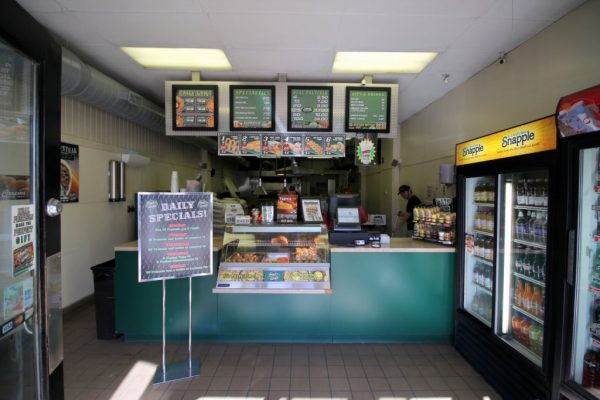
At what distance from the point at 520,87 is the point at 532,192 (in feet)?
4.41

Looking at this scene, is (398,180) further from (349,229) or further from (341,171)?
(341,171)

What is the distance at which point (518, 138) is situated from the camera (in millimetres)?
2480

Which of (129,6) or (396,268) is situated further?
(396,268)

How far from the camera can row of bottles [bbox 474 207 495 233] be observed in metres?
3.14

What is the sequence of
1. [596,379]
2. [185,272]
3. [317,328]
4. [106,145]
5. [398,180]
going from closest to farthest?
[596,379], [185,272], [317,328], [106,145], [398,180]

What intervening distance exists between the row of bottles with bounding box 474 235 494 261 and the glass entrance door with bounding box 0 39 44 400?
11.3ft

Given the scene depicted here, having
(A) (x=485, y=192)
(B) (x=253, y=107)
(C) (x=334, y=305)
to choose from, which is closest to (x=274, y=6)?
(B) (x=253, y=107)

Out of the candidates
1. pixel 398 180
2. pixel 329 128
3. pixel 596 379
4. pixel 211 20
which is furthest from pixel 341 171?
pixel 596 379

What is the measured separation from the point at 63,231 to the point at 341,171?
954 cm

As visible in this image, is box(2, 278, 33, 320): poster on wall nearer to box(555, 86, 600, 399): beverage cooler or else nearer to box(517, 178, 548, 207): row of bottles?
box(555, 86, 600, 399): beverage cooler

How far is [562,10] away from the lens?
9.02ft

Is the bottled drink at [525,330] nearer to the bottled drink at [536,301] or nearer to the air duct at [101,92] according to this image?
the bottled drink at [536,301]

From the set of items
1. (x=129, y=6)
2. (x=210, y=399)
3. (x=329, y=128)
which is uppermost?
(x=129, y=6)

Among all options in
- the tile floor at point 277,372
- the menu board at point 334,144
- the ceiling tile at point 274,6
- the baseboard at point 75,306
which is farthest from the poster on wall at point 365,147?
the baseboard at point 75,306
